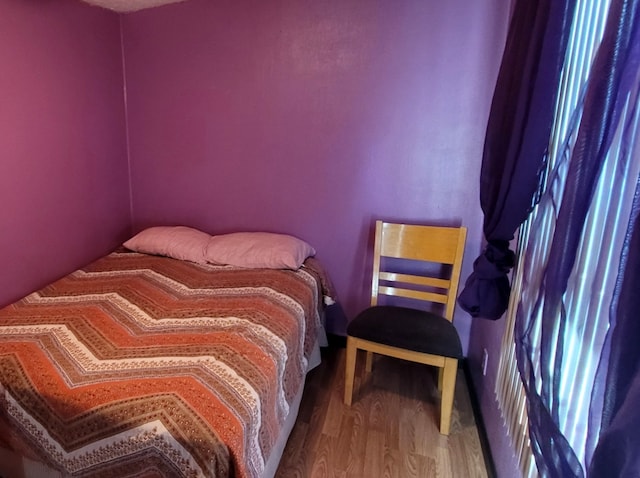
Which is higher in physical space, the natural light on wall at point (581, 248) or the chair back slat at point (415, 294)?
the natural light on wall at point (581, 248)

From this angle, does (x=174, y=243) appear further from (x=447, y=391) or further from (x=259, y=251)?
(x=447, y=391)

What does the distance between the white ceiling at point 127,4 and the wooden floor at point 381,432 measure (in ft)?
8.12

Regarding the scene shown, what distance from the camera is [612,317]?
25.3 inches

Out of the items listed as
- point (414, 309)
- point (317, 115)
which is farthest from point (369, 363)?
point (317, 115)

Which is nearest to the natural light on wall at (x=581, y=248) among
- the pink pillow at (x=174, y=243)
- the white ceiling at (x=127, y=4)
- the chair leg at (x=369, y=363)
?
the chair leg at (x=369, y=363)

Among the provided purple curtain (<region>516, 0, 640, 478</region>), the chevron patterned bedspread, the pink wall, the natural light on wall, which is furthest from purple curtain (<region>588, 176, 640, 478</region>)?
the pink wall

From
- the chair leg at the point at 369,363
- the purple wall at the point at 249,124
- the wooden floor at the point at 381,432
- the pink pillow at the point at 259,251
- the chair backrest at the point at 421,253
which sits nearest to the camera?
the wooden floor at the point at 381,432

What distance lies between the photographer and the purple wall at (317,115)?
6.98ft

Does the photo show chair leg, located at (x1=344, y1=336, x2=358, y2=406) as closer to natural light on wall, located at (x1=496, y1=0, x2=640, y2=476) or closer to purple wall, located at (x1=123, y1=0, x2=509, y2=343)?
purple wall, located at (x1=123, y1=0, x2=509, y2=343)

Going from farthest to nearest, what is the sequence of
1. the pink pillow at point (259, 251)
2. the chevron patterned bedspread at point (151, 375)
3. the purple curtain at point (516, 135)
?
the pink pillow at point (259, 251)
the purple curtain at point (516, 135)
the chevron patterned bedspread at point (151, 375)

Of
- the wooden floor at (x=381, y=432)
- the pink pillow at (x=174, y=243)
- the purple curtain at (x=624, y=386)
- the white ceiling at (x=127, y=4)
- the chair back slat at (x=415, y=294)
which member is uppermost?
the white ceiling at (x=127, y=4)

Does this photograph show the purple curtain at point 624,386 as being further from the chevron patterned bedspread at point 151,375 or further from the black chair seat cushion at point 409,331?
the black chair seat cushion at point 409,331

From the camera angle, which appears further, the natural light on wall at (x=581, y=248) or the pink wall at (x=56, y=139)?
the pink wall at (x=56, y=139)

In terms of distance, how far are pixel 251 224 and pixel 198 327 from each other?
3.66 ft
